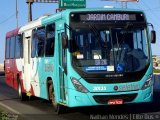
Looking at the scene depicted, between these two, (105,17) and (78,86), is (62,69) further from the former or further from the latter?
(105,17)

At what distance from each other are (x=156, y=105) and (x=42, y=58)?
13.7 ft

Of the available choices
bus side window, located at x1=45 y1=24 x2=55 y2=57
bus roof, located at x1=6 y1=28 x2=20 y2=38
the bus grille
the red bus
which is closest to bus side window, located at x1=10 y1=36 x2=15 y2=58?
the red bus

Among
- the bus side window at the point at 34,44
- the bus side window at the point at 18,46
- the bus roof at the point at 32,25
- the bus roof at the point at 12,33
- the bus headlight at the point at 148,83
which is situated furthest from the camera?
the bus roof at the point at 12,33

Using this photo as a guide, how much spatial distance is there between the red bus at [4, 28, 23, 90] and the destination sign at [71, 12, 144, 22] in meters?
6.86

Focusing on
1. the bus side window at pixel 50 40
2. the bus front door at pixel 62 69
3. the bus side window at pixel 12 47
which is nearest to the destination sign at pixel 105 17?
the bus front door at pixel 62 69

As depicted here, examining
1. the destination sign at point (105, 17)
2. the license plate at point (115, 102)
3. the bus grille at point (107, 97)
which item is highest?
the destination sign at point (105, 17)

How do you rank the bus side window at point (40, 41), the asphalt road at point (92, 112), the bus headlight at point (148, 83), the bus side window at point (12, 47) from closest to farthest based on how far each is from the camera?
the bus headlight at point (148, 83) → the asphalt road at point (92, 112) → the bus side window at point (40, 41) → the bus side window at point (12, 47)

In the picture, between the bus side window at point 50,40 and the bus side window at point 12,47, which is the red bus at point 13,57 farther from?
the bus side window at point 50,40

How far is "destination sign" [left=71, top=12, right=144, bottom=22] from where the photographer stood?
46.0ft

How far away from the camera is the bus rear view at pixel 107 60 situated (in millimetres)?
13578

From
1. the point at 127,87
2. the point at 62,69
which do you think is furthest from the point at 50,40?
the point at 127,87

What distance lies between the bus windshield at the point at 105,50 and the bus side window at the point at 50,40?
71.4 inches

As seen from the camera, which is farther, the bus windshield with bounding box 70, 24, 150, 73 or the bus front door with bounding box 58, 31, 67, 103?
the bus front door with bounding box 58, 31, 67, 103

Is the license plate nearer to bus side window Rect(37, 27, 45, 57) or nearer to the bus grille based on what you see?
the bus grille
